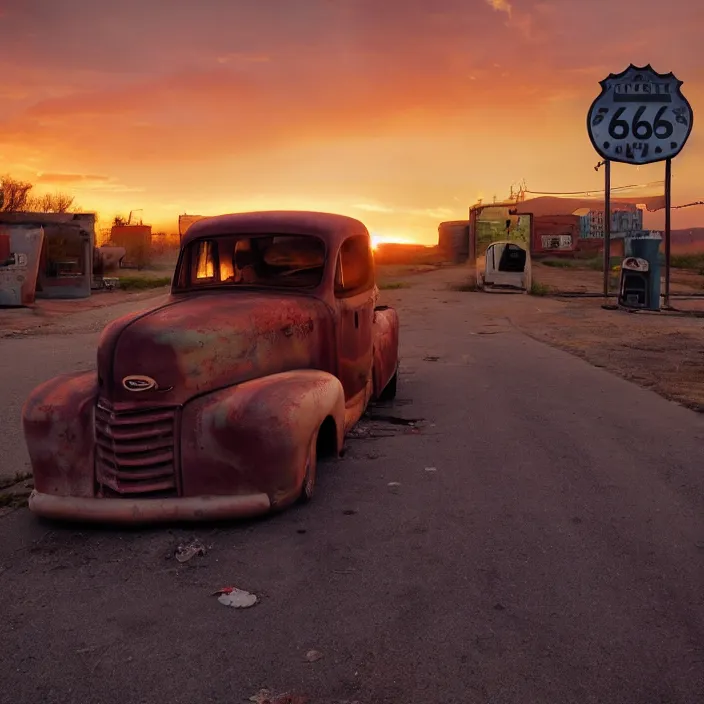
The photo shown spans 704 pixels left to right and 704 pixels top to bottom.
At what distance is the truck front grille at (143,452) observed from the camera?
4.09 metres

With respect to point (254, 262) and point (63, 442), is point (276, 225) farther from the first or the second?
point (63, 442)

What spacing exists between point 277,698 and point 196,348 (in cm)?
214

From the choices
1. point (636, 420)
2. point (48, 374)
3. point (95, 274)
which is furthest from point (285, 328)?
point (95, 274)

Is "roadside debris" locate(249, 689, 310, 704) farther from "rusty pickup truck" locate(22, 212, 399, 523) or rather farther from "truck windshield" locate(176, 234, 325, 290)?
"truck windshield" locate(176, 234, 325, 290)

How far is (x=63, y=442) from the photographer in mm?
4211

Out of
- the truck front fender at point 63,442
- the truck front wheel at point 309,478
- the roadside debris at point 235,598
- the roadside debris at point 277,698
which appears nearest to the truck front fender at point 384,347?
the truck front wheel at point 309,478

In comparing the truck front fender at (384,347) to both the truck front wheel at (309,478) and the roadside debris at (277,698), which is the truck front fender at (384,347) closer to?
the truck front wheel at (309,478)

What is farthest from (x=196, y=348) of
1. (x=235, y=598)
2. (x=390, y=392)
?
(x=390, y=392)

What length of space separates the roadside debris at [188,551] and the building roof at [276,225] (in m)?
2.63

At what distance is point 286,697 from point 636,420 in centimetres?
492

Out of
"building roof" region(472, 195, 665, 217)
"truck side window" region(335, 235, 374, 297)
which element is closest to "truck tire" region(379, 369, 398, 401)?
"truck side window" region(335, 235, 374, 297)

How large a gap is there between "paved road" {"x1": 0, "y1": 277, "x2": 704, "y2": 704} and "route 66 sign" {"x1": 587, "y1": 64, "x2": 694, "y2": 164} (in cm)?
1654

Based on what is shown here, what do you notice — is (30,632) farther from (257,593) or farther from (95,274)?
(95,274)

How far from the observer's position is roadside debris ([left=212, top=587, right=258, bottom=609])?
320cm
